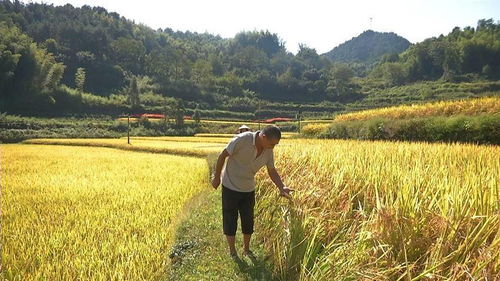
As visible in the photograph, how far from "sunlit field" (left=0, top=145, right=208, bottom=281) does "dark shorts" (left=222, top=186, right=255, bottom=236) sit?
922 millimetres

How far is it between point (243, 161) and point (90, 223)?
309cm

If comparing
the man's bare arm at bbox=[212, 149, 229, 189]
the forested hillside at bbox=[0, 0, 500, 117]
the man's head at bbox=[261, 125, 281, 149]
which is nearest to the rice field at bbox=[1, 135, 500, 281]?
the man's head at bbox=[261, 125, 281, 149]

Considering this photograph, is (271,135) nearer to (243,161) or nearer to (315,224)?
(243,161)

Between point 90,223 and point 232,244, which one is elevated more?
point 232,244

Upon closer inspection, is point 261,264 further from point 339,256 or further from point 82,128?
point 82,128

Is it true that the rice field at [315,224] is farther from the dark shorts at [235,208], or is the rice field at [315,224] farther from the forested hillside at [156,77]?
the forested hillside at [156,77]

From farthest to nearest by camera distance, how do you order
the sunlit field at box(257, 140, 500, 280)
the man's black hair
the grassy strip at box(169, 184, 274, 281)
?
the grassy strip at box(169, 184, 274, 281) < the man's black hair < the sunlit field at box(257, 140, 500, 280)

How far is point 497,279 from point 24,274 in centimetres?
443

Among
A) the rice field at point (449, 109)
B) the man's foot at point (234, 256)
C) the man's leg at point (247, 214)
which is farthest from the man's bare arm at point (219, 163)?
the rice field at point (449, 109)

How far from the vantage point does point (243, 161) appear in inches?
177

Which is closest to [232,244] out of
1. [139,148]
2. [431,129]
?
[431,129]

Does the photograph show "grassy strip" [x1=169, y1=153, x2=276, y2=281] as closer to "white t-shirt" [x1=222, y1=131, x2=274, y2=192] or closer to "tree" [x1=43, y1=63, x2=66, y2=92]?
"white t-shirt" [x1=222, y1=131, x2=274, y2=192]

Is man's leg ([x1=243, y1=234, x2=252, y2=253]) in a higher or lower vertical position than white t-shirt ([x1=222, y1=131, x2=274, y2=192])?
lower

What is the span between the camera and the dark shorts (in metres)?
4.61
